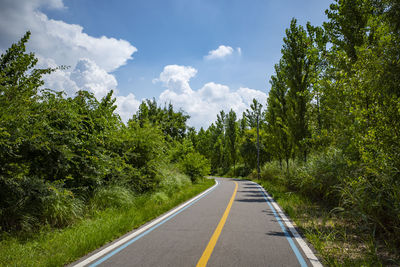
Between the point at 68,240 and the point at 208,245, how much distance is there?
2.86 metres

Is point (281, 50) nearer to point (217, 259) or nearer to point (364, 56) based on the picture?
point (364, 56)

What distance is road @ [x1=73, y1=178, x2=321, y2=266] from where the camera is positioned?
158 inches

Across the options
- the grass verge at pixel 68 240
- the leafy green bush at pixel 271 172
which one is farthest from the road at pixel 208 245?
the leafy green bush at pixel 271 172

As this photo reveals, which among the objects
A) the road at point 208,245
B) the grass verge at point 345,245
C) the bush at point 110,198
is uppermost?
the bush at point 110,198

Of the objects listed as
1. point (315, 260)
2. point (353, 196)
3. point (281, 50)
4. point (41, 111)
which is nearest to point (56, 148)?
point (41, 111)

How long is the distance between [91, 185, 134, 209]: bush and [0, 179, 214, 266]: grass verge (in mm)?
365

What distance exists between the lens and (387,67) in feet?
15.0

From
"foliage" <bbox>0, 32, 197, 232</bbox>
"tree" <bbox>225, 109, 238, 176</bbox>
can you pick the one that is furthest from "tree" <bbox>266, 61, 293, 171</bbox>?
"tree" <bbox>225, 109, 238, 176</bbox>

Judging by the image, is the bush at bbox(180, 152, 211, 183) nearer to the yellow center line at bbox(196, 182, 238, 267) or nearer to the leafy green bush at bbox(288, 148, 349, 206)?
the leafy green bush at bbox(288, 148, 349, 206)

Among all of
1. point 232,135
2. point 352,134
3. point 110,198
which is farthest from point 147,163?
point 232,135

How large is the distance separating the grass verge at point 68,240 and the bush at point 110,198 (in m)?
0.36

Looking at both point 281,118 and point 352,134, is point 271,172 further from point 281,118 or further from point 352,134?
point 352,134

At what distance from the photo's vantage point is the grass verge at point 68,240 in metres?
3.83

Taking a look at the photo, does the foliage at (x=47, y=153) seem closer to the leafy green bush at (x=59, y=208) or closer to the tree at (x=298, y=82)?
the leafy green bush at (x=59, y=208)
